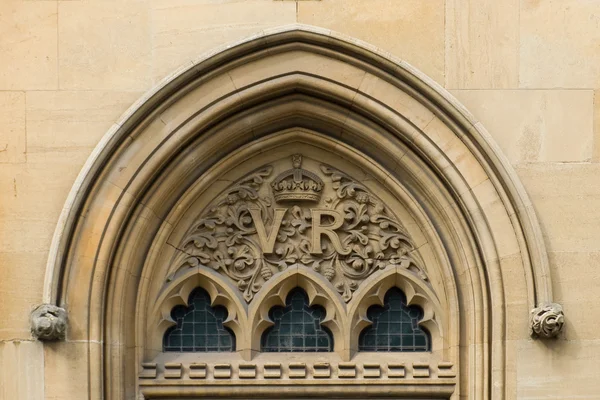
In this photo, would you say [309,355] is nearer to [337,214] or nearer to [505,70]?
[337,214]

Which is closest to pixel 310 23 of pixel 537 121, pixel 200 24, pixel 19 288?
pixel 200 24

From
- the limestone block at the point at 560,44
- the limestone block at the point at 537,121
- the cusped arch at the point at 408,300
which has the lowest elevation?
the cusped arch at the point at 408,300

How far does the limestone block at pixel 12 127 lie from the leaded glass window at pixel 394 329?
10.0 feet

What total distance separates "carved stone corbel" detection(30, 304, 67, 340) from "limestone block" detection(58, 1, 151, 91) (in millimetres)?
1732

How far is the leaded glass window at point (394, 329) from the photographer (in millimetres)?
11234

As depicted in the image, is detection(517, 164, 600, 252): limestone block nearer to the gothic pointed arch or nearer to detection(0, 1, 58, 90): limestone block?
the gothic pointed arch

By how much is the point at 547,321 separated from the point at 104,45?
3996 millimetres

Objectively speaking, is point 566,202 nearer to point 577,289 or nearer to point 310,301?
point 577,289

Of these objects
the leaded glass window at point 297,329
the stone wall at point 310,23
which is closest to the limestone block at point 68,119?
the stone wall at point 310,23

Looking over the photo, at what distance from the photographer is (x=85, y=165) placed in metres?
10.7

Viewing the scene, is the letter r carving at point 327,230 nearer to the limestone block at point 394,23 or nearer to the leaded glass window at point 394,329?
the leaded glass window at point 394,329

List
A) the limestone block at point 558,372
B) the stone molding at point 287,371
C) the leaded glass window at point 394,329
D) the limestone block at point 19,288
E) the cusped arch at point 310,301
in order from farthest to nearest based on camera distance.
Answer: the leaded glass window at point 394,329 < the cusped arch at point 310,301 < the stone molding at point 287,371 < the limestone block at point 19,288 < the limestone block at point 558,372

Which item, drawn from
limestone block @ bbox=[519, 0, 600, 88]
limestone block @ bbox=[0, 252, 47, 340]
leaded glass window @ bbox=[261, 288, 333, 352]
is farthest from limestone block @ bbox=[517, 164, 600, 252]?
limestone block @ bbox=[0, 252, 47, 340]

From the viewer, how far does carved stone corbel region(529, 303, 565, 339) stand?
10.4m
